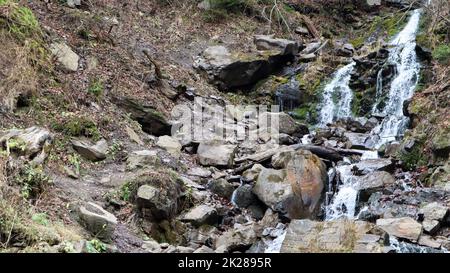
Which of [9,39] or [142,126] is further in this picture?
[142,126]

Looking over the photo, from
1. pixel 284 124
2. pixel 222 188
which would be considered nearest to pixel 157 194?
pixel 222 188

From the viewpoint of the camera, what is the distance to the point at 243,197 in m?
9.02

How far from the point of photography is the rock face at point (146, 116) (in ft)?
35.7

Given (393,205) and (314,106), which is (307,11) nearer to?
(314,106)

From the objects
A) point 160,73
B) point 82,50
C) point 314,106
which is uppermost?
point 82,50

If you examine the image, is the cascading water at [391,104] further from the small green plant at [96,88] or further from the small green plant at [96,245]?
the small green plant at [96,88]

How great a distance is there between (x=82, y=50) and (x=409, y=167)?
818cm

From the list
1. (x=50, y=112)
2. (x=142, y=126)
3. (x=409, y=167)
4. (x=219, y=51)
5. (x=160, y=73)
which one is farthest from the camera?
(x=219, y=51)

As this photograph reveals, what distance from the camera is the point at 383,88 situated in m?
14.4

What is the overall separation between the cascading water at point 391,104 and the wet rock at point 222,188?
A: 1986mm

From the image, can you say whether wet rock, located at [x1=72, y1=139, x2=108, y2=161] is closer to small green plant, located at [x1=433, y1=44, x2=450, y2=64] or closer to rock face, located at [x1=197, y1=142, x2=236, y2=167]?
rock face, located at [x1=197, y1=142, x2=236, y2=167]

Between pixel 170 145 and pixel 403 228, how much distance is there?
529 cm
